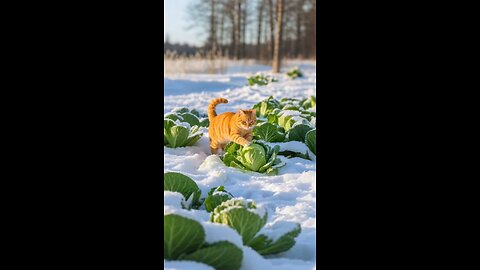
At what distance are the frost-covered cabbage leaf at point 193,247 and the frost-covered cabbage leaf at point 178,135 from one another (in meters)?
1.71

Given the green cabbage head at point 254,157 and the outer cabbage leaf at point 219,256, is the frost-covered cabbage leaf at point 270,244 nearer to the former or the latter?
the outer cabbage leaf at point 219,256

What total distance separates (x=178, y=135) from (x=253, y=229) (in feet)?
5.29

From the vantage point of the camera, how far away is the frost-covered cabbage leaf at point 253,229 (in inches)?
54.2

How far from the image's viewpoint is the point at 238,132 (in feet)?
8.61

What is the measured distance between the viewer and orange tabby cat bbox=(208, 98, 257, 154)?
2568 mm

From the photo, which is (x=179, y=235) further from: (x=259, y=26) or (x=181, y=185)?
(x=259, y=26)

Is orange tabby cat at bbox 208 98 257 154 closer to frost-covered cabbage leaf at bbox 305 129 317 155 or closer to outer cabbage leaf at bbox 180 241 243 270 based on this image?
frost-covered cabbage leaf at bbox 305 129 317 155

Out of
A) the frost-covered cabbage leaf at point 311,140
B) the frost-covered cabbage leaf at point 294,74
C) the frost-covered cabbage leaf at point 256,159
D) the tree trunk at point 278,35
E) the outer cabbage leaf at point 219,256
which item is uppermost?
the tree trunk at point 278,35

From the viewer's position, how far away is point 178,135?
292cm

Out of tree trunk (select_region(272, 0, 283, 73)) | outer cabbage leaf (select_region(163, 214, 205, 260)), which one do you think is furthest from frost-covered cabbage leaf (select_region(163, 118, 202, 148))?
tree trunk (select_region(272, 0, 283, 73))

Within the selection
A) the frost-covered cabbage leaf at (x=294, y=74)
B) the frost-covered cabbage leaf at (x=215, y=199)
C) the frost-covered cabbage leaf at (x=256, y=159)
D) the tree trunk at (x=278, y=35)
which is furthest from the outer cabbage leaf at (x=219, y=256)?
the tree trunk at (x=278, y=35)
